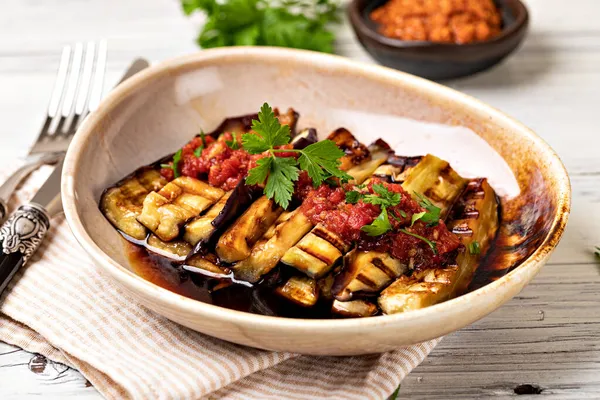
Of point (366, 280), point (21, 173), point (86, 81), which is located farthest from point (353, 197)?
point (86, 81)

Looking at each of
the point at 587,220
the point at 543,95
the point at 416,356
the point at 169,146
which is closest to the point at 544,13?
the point at 543,95

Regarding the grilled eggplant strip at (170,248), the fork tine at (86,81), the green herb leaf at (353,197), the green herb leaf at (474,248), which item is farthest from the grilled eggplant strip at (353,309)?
the fork tine at (86,81)

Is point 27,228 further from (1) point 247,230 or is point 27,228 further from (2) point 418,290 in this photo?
(2) point 418,290

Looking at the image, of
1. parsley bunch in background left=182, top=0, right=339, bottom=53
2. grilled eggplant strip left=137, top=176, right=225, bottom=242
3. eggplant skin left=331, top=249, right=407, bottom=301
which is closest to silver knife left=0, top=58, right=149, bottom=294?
grilled eggplant strip left=137, top=176, right=225, bottom=242

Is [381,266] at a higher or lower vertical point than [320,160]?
lower

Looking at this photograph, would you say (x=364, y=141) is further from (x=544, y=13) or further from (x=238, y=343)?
(x=544, y=13)
